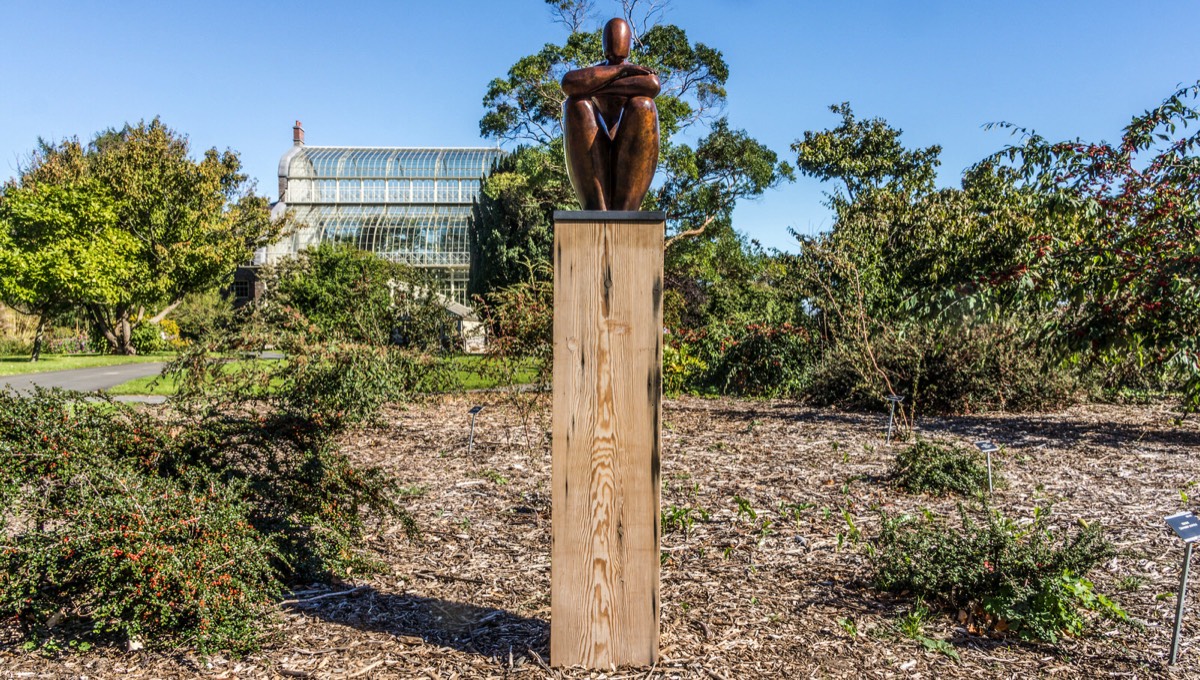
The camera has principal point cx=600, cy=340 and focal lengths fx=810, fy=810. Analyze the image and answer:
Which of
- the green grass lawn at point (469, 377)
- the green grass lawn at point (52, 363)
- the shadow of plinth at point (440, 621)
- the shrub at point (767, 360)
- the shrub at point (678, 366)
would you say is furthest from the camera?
the green grass lawn at point (52, 363)

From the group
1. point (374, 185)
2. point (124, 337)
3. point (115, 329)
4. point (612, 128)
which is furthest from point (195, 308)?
point (612, 128)

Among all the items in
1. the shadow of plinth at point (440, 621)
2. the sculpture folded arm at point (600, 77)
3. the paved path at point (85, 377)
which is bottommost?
the shadow of plinth at point (440, 621)

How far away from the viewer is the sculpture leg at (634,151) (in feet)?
10.2

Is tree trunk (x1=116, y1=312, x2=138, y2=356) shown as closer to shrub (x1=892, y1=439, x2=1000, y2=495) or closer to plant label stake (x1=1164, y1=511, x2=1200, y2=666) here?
shrub (x1=892, y1=439, x2=1000, y2=495)

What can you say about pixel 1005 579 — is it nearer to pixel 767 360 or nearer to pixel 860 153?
pixel 767 360

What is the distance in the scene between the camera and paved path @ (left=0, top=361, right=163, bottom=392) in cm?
1543

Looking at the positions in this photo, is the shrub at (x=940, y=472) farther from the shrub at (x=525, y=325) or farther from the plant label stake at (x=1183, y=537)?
the shrub at (x=525, y=325)

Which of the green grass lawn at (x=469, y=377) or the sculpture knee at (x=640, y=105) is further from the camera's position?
the green grass lawn at (x=469, y=377)

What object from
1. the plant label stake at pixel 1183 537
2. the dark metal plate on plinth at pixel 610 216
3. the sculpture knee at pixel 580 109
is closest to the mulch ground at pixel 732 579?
the plant label stake at pixel 1183 537

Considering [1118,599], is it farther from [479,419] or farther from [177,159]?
[177,159]

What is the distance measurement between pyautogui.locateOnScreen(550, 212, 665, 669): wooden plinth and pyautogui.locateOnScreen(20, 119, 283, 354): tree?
26.4 m

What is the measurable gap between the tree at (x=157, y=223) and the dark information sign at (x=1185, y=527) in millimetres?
27703

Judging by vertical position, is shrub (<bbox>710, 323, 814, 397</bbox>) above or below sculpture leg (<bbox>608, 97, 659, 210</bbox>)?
below

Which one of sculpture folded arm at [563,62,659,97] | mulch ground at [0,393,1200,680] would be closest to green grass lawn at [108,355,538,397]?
mulch ground at [0,393,1200,680]
